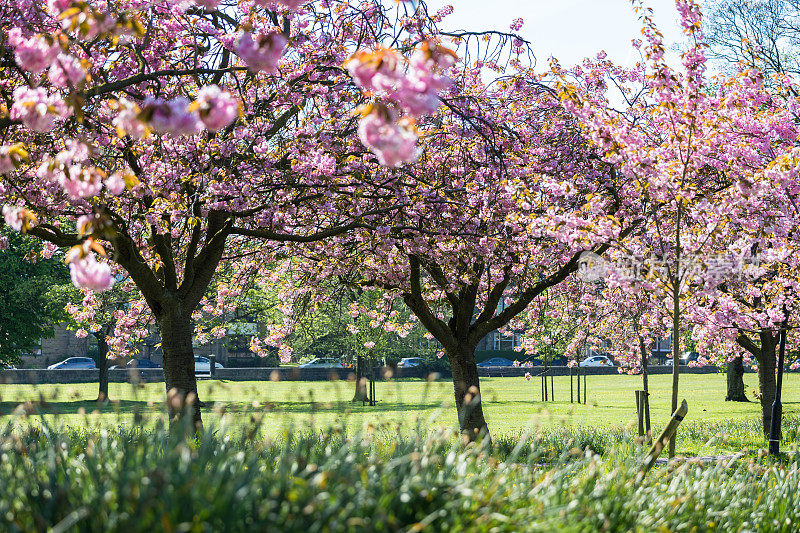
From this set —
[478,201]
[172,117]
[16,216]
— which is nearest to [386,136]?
[172,117]

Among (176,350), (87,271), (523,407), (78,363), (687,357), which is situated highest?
(87,271)

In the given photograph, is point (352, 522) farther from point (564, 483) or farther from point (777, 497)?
point (777, 497)

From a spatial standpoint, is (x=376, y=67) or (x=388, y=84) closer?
(x=376, y=67)

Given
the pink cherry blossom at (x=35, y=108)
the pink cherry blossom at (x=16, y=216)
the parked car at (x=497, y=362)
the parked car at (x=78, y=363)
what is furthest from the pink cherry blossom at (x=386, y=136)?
the parked car at (x=497, y=362)

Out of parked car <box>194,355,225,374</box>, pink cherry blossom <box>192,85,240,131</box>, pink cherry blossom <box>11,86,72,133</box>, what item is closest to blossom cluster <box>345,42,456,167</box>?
pink cherry blossom <box>192,85,240,131</box>

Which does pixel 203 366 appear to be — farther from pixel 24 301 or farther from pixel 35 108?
pixel 35 108

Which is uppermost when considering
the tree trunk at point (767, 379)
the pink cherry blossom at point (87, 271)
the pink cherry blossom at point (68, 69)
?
the pink cherry blossom at point (68, 69)

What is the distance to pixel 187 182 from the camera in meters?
9.59

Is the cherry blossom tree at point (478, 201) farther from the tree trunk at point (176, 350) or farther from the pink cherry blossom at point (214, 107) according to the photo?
the pink cherry blossom at point (214, 107)

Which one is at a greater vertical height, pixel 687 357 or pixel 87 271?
pixel 87 271

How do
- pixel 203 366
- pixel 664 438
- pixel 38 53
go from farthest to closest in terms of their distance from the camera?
1. pixel 203 366
2. pixel 664 438
3. pixel 38 53

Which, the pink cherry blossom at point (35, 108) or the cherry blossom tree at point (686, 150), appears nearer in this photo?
the pink cherry blossom at point (35, 108)

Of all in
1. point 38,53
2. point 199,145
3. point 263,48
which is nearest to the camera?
point 263,48

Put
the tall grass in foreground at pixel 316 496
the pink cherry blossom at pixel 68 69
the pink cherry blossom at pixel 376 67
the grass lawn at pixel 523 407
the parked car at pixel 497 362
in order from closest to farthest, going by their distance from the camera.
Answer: the tall grass in foreground at pixel 316 496 → the pink cherry blossom at pixel 376 67 → the pink cherry blossom at pixel 68 69 → the grass lawn at pixel 523 407 → the parked car at pixel 497 362
